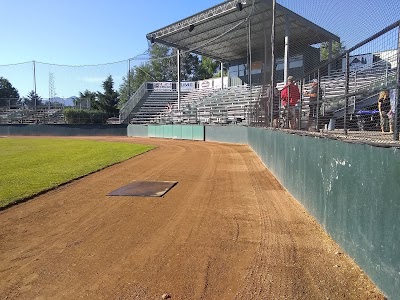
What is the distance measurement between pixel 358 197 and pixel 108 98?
180ft

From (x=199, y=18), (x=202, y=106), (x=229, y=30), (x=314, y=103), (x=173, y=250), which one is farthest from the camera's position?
(x=202, y=106)

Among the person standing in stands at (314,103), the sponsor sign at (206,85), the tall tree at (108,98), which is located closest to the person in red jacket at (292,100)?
the person standing in stands at (314,103)

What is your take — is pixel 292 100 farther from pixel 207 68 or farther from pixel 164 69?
pixel 164 69

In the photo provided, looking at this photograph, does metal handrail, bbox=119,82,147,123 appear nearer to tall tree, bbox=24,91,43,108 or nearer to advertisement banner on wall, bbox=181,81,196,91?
advertisement banner on wall, bbox=181,81,196,91

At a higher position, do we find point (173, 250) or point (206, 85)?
point (206, 85)

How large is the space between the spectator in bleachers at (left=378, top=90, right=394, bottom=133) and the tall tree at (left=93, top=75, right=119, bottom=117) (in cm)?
5206

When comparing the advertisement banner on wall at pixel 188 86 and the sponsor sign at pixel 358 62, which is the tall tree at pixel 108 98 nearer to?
the advertisement banner on wall at pixel 188 86

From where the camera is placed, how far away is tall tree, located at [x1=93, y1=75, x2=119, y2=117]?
5353cm

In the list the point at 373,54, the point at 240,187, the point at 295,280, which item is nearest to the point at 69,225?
the point at 295,280

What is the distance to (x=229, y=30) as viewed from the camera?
1129 inches

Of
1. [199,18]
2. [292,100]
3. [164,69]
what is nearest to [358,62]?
[292,100]

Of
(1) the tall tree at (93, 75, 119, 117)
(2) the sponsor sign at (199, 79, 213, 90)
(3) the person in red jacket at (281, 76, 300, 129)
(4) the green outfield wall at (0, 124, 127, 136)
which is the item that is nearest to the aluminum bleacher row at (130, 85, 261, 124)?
(2) the sponsor sign at (199, 79, 213, 90)

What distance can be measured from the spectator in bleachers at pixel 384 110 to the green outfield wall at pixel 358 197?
0.32 metres

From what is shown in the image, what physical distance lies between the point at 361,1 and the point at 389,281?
150 inches
